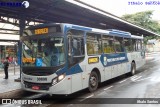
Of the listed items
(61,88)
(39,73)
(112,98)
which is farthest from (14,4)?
(112,98)

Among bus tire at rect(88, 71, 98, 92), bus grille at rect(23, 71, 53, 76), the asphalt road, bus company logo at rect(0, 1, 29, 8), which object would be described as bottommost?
the asphalt road

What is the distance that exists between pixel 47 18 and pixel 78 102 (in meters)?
8.68

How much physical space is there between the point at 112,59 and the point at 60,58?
4665 millimetres

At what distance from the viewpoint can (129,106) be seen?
755 centimetres

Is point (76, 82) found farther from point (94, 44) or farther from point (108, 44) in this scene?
point (108, 44)

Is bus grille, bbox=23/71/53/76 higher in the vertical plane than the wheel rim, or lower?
higher

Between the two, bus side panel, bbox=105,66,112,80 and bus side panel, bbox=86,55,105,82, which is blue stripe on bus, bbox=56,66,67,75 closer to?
bus side panel, bbox=86,55,105,82

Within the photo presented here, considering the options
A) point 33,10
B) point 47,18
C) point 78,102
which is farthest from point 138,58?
point 78,102

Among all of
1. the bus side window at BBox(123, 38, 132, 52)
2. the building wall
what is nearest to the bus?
the bus side window at BBox(123, 38, 132, 52)

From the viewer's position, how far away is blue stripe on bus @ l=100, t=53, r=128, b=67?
11.2 meters

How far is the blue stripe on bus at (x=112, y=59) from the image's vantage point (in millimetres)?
11242

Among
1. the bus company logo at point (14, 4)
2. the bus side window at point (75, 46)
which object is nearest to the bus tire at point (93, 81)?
the bus side window at point (75, 46)

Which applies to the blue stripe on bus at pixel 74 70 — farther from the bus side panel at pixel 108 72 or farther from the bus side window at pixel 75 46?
the bus side panel at pixel 108 72

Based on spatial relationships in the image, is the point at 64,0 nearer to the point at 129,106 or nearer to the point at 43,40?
the point at 43,40
